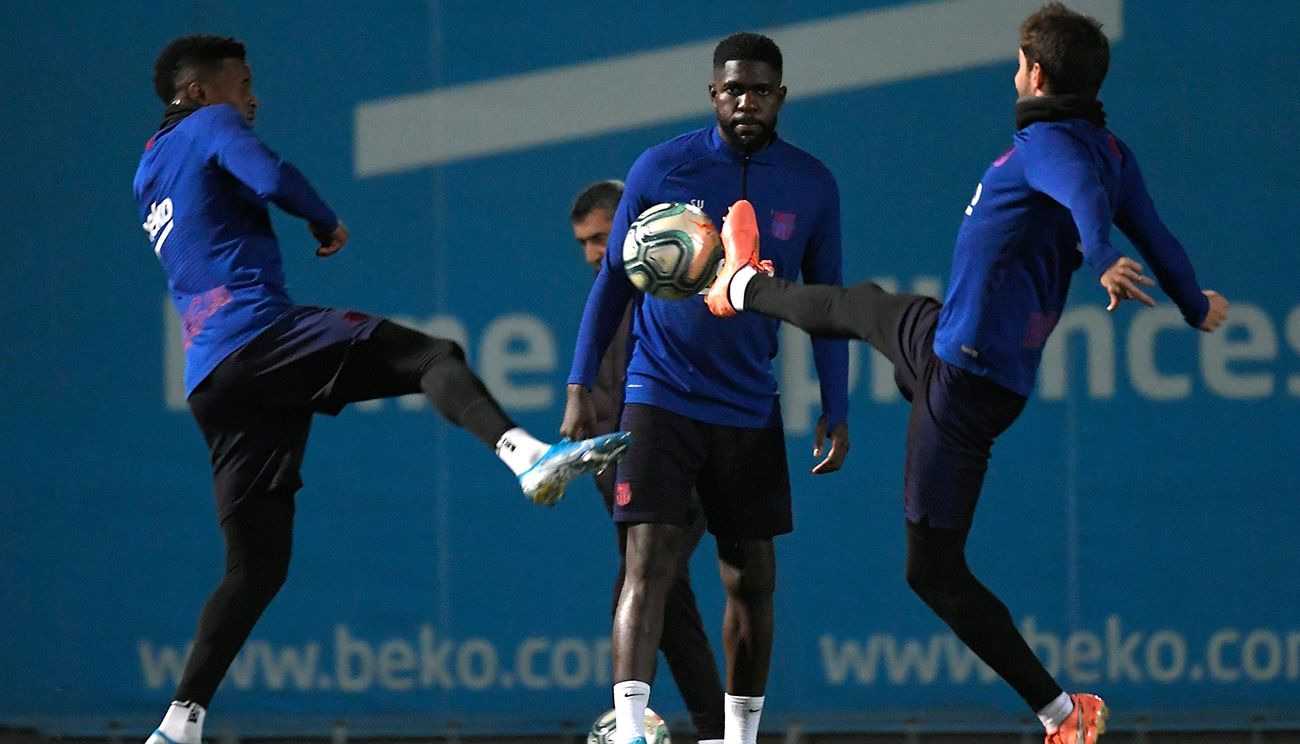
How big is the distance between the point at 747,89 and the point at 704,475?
1119mm

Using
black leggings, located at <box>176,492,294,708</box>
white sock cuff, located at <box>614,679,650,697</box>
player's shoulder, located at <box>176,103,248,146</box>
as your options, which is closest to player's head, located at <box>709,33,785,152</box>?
player's shoulder, located at <box>176,103,248,146</box>

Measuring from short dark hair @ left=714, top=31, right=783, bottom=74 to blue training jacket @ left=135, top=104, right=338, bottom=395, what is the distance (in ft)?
4.05

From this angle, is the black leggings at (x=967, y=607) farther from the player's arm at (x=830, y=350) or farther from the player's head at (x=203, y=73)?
the player's head at (x=203, y=73)

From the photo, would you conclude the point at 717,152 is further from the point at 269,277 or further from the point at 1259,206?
the point at 1259,206

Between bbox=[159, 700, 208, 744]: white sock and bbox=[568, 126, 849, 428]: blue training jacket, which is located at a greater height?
bbox=[568, 126, 849, 428]: blue training jacket

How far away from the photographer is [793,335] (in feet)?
24.5

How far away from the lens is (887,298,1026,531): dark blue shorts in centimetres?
504

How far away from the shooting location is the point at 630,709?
514 centimetres

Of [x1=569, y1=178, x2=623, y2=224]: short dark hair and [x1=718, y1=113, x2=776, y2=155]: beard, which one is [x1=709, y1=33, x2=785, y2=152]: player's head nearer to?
[x1=718, y1=113, x2=776, y2=155]: beard

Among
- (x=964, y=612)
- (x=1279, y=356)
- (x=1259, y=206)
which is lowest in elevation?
(x=964, y=612)

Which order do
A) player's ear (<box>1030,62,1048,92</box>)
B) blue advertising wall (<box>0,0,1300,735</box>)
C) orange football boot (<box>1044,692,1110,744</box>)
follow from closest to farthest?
player's ear (<box>1030,62,1048,92</box>)
orange football boot (<box>1044,692,1110,744</box>)
blue advertising wall (<box>0,0,1300,735</box>)

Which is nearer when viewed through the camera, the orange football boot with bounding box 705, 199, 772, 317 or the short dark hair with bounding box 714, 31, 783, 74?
the orange football boot with bounding box 705, 199, 772, 317

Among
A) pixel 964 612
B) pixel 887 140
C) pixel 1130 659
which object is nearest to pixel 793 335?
pixel 887 140

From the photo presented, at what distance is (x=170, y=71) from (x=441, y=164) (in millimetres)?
2072
